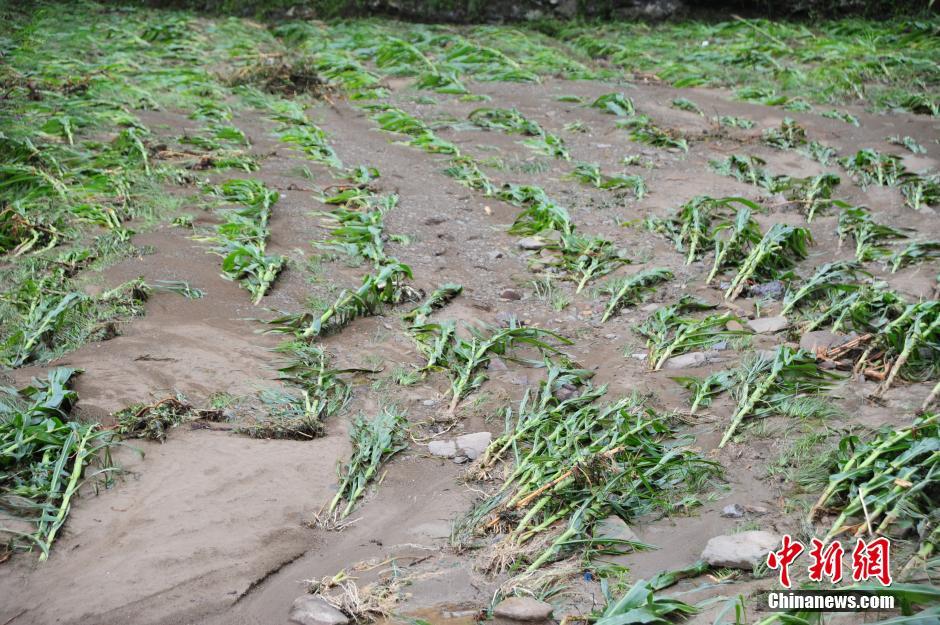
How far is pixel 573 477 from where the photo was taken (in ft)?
9.11

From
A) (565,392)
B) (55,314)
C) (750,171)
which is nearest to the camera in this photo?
(565,392)

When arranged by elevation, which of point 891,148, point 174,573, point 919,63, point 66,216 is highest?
point 919,63

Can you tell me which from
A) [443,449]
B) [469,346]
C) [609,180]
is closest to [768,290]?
[469,346]

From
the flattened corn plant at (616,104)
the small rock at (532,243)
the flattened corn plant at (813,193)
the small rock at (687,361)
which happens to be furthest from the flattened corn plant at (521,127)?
the small rock at (687,361)

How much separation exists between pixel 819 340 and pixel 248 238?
3.15 m

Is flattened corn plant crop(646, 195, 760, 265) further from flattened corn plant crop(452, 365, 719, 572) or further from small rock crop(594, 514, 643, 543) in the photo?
small rock crop(594, 514, 643, 543)

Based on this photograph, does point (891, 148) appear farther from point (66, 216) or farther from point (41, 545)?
point (41, 545)

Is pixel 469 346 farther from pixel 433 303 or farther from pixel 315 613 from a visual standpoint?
pixel 315 613

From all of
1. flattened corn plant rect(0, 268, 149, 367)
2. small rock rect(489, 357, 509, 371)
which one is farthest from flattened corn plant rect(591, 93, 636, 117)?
flattened corn plant rect(0, 268, 149, 367)

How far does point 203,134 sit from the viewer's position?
6.59 metres

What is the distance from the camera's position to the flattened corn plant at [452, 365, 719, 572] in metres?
2.56

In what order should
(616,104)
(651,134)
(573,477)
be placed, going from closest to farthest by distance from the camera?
(573,477) → (651,134) → (616,104)

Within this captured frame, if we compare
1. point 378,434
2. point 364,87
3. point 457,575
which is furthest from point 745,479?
point 364,87

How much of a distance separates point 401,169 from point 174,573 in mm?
4410
